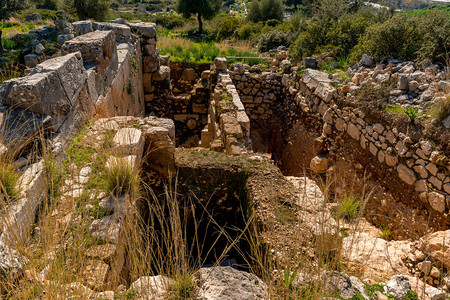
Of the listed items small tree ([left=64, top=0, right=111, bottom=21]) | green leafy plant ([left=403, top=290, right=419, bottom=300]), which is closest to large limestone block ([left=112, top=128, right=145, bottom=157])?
green leafy plant ([left=403, top=290, right=419, bottom=300])

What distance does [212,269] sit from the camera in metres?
2.03

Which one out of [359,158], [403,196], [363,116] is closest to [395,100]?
[363,116]

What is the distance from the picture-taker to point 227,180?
4.16m

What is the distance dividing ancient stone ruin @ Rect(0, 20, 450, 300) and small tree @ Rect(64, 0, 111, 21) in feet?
40.1

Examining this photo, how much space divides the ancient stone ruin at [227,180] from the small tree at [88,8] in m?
12.2

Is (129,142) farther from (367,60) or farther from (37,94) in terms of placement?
(367,60)

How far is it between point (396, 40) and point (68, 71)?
20.5ft

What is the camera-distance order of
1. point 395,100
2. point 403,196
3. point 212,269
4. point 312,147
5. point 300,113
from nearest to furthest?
point 212,269 < point 403,196 < point 395,100 < point 312,147 < point 300,113

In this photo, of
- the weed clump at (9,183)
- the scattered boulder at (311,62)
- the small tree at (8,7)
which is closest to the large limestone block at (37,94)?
the weed clump at (9,183)

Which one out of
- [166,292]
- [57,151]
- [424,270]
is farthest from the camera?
[424,270]

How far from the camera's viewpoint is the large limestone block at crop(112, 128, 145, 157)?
328 centimetres

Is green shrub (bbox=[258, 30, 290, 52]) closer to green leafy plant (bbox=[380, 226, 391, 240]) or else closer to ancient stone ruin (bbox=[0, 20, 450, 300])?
ancient stone ruin (bbox=[0, 20, 450, 300])

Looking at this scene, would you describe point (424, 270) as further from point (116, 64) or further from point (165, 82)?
point (165, 82)

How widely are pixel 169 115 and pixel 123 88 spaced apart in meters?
3.18
